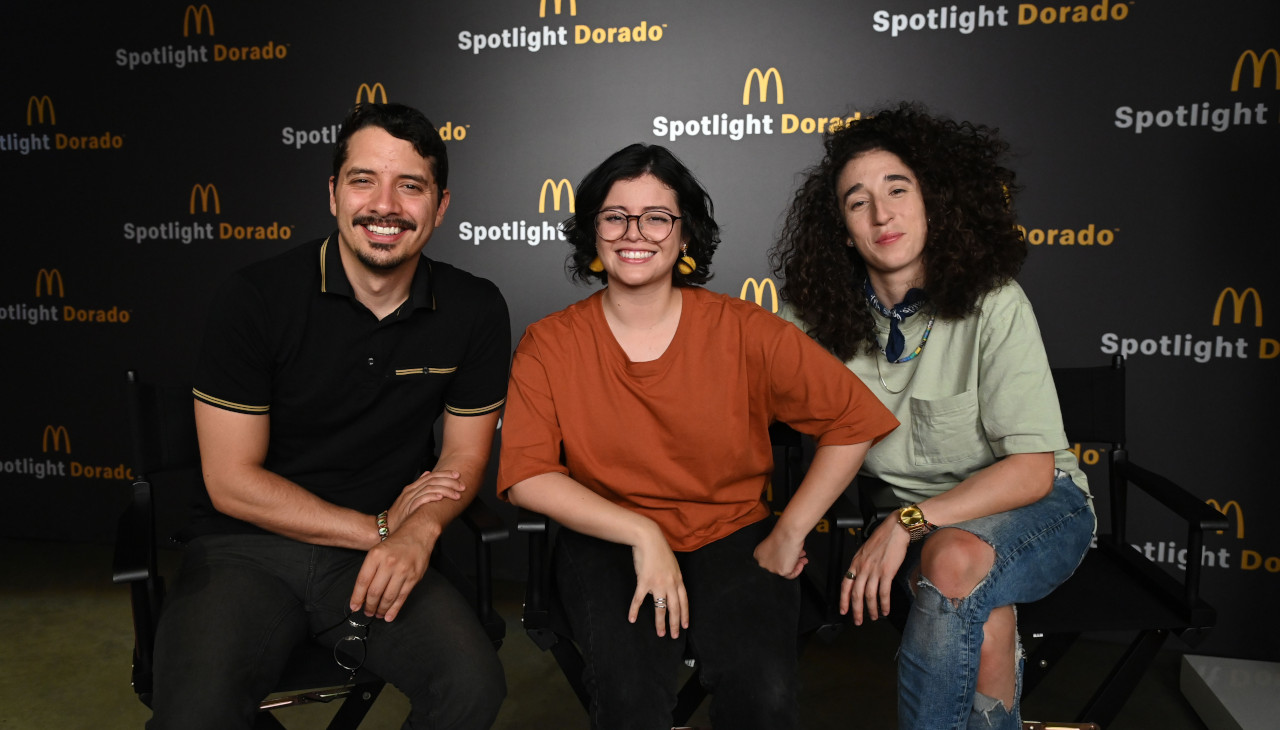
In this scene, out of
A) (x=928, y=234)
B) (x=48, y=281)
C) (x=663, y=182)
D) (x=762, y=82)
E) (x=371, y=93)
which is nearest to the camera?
(x=663, y=182)

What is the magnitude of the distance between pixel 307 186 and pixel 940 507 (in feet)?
8.50

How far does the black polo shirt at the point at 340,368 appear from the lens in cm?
175

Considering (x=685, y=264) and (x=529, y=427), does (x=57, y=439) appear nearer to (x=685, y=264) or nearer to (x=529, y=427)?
(x=529, y=427)

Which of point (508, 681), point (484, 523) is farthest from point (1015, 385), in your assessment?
point (508, 681)

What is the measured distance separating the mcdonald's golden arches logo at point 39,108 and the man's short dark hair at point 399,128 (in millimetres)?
2314

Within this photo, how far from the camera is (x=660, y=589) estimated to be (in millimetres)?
1598

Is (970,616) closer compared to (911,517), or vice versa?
(970,616)

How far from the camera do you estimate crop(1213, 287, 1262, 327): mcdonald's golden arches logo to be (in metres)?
2.57

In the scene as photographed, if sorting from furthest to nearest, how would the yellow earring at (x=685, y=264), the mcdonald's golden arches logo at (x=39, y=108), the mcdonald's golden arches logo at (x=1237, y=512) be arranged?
1. the mcdonald's golden arches logo at (x=39, y=108)
2. the mcdonald's golden arches logo at (x=1237, y=512)
3. the yellow earring at (x=685, y=264)

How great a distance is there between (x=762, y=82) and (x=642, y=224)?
1.34m

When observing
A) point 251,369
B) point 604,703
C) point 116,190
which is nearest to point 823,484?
point 604,703

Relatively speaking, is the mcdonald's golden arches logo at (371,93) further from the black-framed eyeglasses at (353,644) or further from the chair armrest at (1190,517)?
the chair armrest at (1190,517)

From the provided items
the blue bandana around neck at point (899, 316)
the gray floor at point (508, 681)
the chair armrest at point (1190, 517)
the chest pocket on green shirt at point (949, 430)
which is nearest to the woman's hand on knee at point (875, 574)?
the chest pocket on green shirt at point (949, 430)

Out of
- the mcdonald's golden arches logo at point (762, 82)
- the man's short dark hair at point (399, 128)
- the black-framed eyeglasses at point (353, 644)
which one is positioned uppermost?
the mcdonald's golden arches logo at point (762, 82)
